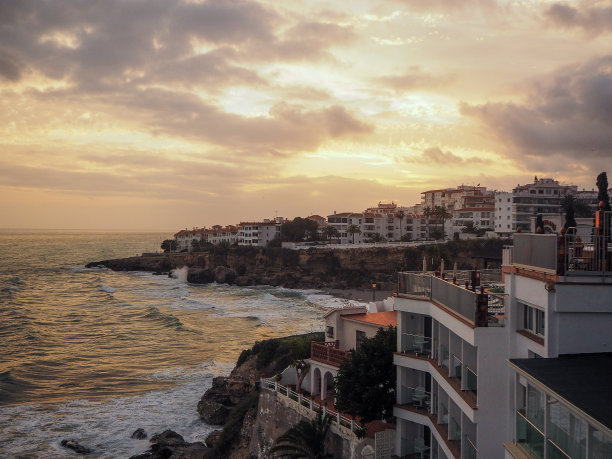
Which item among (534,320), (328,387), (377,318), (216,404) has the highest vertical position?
(534,320)

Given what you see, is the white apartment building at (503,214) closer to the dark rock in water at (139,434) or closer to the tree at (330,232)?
the tree at (330,232)

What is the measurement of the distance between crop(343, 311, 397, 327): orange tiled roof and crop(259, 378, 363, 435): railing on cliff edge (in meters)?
4.26

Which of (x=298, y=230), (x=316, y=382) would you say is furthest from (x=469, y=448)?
(x=298, y=230)

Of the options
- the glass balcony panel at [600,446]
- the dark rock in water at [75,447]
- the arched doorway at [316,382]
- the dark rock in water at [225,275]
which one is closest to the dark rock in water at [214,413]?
the dark rock in water at [75,447]

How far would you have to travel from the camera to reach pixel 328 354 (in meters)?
23.0

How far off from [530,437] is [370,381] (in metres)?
9.29

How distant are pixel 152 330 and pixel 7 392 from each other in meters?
23.5

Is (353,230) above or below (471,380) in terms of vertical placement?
above

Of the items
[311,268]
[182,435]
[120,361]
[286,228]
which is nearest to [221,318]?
[120,361]

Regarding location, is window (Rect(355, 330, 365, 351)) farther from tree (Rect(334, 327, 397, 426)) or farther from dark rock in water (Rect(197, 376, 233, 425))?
dark rock in water (Rect(197, 376, 233, 425))

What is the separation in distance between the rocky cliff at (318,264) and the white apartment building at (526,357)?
241ft

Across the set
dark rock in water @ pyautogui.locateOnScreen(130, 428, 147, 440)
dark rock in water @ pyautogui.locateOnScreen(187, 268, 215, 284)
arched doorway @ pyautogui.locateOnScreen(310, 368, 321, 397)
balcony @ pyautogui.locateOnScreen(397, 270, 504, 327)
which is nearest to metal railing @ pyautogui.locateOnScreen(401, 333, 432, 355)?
balcony @ pyautogui.locateOnScreen(397, 270, 504, 327)

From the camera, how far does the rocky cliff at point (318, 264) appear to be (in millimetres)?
99062

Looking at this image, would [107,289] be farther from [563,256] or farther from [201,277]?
[563,256]
